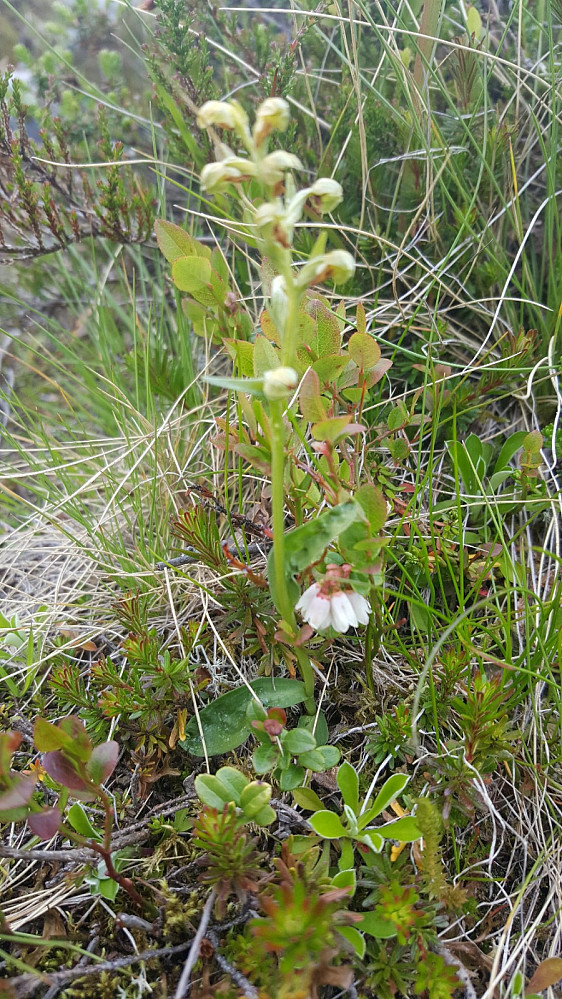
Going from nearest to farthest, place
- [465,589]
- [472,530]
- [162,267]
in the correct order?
[465,589], [472,530], [162,267]

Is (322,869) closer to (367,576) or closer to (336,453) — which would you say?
(367,576)

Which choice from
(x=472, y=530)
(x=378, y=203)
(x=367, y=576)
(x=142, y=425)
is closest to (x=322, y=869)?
(x=367, y=576)

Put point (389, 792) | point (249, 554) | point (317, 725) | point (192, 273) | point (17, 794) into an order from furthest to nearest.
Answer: point (249, 554) → point (192, 273) → point (317, 725) → point (389, 792) → point (17, 794)

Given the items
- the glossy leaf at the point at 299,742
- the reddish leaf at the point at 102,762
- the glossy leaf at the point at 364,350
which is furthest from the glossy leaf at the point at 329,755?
the glossy leaf at the point at 364,350

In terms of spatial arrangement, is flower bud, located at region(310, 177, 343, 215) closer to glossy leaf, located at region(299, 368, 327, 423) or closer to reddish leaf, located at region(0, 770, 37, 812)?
glossy leaf, located at region(299, 368, 327, 423)

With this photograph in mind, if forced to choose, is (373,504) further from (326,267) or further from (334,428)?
(326,267)

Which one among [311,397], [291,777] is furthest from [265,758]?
[311,397]
